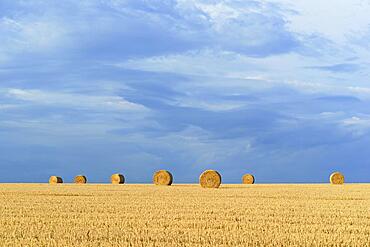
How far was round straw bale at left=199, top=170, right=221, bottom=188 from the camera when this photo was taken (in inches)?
1310

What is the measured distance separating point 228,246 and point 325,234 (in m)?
2.58

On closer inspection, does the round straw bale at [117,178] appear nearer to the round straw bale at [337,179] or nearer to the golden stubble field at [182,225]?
the round straw bale at [337,179]

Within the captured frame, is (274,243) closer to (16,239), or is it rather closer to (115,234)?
(115,234)

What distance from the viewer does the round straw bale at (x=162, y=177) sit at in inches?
1464

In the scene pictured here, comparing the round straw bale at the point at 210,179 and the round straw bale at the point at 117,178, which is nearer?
the round straw bale at the point at 210,179

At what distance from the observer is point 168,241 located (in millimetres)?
10789

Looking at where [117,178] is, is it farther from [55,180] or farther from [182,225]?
[182,225]

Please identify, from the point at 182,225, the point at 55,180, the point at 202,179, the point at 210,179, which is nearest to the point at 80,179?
the point at 55,180

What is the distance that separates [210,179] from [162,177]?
500 centimetres

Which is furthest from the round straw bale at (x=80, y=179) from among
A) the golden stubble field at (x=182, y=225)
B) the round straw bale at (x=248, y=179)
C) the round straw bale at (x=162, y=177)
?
the golden stubble field at (x=182, y=225)

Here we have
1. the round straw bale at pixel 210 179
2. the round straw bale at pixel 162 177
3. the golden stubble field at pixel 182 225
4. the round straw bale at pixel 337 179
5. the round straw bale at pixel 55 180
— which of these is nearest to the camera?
the golden stubble field at pixel 182 225

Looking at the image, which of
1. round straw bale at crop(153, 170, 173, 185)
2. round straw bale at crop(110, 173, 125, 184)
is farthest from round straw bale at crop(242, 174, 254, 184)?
round straw bale at crop(153, 170, 173, 185)

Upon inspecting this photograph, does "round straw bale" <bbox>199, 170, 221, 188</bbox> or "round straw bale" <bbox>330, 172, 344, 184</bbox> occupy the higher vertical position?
"round straw bale" <bbox>330, 172, 344, 184</bbox>

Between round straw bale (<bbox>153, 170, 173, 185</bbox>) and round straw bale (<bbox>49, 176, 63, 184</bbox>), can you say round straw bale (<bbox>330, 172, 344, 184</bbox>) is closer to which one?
round straw bale (<bbox>153, 170, 173, 185</bbox>)
